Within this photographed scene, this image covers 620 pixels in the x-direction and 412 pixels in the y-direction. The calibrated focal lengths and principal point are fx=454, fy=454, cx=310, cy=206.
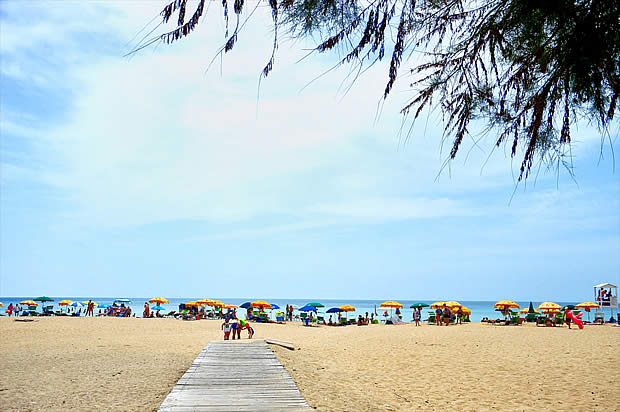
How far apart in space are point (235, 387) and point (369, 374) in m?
5.17

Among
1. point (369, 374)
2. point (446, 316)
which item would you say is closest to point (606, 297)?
point (446, 316)

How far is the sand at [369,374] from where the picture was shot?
7902 mm

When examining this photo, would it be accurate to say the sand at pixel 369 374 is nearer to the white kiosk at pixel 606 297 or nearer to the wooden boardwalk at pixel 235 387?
the wooden boardwalk at pixel 235 387

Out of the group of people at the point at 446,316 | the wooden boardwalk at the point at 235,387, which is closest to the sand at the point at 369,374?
the wooden boardwalk at the point at 235,387

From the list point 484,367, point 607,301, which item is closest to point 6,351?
point 484,367

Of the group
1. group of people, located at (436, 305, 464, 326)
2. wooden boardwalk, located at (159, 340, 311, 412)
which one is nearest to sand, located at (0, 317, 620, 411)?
wooden boardwalk, located at (159, 340, 311, 412)

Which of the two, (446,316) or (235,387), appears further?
(446,316)

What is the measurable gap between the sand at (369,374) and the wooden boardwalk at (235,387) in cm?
59

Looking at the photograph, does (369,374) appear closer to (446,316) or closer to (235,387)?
(235,387)

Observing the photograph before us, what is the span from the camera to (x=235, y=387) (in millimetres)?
6836

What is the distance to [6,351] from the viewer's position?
14.1 m

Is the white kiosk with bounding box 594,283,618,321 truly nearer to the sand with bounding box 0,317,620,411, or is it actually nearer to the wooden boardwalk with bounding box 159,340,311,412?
the sand with bounding box 0,317,620,411

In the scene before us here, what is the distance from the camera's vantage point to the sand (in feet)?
25.9

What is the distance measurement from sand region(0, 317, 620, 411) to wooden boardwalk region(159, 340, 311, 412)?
594 millimetres
